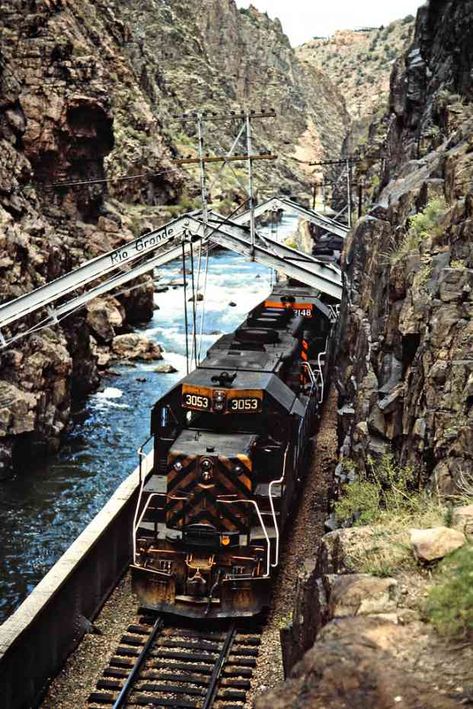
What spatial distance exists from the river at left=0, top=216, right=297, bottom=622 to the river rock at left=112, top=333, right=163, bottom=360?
0.66 m

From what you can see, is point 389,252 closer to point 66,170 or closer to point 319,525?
point 319,525

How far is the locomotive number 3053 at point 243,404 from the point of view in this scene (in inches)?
626

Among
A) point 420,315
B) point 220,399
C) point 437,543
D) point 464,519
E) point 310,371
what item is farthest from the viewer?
point 310,371

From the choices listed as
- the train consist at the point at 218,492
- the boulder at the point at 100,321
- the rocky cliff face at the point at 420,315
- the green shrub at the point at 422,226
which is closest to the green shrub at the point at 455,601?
the rocky cliff face at the point at 420,315

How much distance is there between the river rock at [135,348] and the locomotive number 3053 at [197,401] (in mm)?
21962

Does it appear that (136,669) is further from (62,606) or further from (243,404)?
(243,404)

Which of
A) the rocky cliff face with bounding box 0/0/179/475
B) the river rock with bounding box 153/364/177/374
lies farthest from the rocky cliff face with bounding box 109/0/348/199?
the river rock with bounding box 153/364/177/374

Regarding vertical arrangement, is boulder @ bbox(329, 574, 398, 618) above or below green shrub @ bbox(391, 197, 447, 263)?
below

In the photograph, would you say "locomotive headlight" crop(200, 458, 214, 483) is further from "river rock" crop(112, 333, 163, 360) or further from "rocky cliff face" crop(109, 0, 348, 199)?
"rocky cliff face" crop(109, 0, 348, 199)

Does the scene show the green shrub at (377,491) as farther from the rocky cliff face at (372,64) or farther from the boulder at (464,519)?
the rocky cliff face at (372,64)

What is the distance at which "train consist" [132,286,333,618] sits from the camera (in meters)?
15.0

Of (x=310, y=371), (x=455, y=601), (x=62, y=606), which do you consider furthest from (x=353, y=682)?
(x=310, y=371)

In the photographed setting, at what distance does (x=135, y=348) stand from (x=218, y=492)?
78.4 feet

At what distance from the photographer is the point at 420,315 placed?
12234mm
